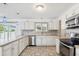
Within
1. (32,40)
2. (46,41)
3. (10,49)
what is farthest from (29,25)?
(10,49)

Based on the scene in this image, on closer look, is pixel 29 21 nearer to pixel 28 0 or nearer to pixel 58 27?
pixel 58 27

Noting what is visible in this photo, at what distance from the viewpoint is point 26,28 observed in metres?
7.81

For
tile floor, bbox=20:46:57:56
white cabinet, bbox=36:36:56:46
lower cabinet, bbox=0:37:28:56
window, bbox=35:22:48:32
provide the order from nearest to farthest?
lower cabinet, bbox=0:37:28:56 → tile floor, bbox=20:46:57:56 → white cabinet, bbox=36:36:56:46 → window, bbox=35:22:48:32

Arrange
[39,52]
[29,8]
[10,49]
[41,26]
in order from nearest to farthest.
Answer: [10,49], [29,8], [39,52], [41,26]

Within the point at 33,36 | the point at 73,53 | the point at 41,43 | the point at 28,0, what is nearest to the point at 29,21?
the point at 33,36

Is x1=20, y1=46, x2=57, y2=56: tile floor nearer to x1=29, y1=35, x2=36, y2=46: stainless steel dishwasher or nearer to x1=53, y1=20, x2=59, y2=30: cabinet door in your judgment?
x1=29, y1=35, x2=36, y2=46: stainless steel dishwasher

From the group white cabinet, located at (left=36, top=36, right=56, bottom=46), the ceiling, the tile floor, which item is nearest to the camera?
the ceiling

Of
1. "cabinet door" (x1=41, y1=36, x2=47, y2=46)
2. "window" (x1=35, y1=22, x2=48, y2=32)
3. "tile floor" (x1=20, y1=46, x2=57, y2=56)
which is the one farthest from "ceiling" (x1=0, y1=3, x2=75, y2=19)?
"window" (x1=35, y1=22, x2=48, y2=32)

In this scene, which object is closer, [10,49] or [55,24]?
[10,49]

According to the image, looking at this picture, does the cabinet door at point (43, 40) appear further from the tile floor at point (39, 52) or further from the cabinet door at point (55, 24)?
the cabinet door at point (55, 24)

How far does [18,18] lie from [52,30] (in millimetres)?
2403

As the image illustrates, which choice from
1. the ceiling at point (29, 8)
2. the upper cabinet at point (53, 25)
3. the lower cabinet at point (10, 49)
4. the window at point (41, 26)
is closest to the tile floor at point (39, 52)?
the lower cabinet at point (10, 49)

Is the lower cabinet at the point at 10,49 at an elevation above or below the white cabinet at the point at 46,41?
above

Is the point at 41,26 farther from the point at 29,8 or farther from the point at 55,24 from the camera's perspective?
the point at 29,8
